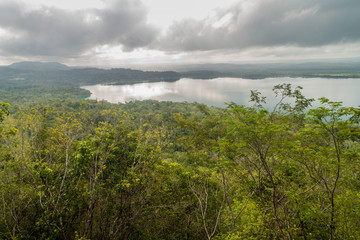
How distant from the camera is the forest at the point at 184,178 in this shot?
423cm

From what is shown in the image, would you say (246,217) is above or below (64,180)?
below

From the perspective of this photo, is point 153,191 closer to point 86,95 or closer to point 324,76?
point 86,95

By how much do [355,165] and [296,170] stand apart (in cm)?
138

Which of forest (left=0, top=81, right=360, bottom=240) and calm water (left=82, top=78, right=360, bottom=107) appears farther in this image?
calm water (left=82, top=78, right=360, bottom=107)

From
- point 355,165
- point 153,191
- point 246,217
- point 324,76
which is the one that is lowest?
point 246,217

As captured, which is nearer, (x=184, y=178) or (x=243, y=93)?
(x=184, y=178)

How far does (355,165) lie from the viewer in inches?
163

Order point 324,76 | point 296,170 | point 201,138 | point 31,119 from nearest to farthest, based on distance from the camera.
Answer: point 296,170, point 31,119, point 201,138, point 324,76

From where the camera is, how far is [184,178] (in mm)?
7324

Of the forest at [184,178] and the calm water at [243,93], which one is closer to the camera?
the forest at [184,178]

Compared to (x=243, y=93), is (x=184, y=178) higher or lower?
lower

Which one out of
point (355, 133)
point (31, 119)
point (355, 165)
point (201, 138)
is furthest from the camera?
point (201, 138)

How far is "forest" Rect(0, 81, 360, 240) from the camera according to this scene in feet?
13.9

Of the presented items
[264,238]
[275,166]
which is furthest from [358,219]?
[264,238]
